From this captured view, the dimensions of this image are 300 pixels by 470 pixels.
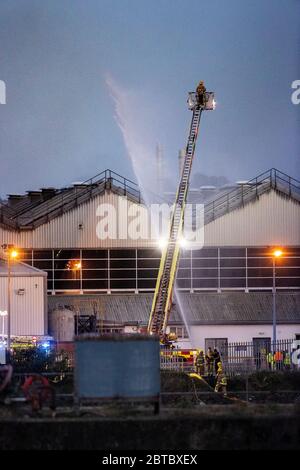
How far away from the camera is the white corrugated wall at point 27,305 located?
167 feet

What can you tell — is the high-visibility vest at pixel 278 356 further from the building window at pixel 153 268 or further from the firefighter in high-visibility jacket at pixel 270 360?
the building window at pixel 153 268

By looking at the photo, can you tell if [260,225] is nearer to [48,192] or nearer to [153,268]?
[153,268]

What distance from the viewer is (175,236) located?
48.8 meters

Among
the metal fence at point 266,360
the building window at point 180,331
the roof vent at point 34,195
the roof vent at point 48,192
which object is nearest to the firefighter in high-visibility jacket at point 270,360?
the metal fence at point 266,360

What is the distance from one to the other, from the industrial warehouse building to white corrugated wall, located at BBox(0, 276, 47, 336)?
5368 mm

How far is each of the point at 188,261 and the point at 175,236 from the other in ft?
34.8

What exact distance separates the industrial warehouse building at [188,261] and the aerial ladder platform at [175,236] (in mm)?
9284

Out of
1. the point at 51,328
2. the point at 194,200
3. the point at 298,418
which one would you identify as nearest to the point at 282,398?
the point at 298,418

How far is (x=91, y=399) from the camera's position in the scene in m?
15.4

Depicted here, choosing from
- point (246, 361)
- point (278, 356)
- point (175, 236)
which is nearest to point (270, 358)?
point (246, 361)

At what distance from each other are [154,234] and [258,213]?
20.6 feet

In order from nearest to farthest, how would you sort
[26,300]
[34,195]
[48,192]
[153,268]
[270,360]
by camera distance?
[270,360] < [26,300] < [153,268] < [48,192] < [34,195]

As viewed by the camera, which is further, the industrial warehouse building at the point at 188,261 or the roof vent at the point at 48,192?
the roof vent at the point at 48,192

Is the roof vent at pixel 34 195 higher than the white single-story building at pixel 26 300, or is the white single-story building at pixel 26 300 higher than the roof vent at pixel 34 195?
the roof vent at pixel 34 195
